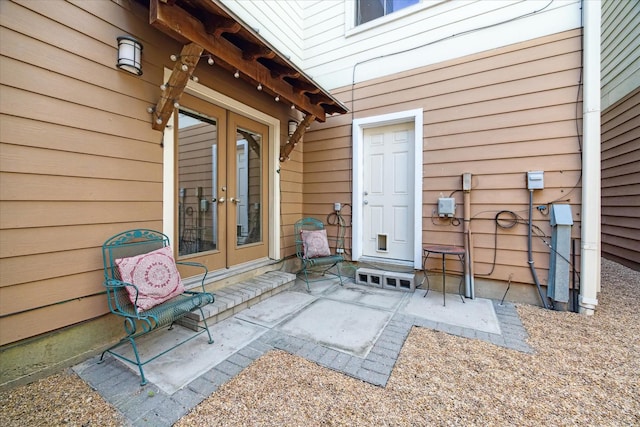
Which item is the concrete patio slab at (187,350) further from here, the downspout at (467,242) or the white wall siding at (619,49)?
the white wall siding at (619,49)

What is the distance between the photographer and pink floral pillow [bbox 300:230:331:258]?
3.52 m

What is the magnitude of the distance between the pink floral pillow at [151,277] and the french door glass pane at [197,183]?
58 centimetres

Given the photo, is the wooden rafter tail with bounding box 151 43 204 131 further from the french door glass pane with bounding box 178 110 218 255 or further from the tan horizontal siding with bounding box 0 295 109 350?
the tan horizontal siding with bounding box 0 295 109 350

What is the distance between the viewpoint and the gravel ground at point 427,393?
134 centimetres

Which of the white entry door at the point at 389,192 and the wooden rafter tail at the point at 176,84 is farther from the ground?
the wooden rafter tail at the point at 176,84

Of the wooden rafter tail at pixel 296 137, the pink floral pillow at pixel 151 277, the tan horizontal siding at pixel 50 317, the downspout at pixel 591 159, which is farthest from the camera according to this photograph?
the wooden rafter tail at pixel 296 137

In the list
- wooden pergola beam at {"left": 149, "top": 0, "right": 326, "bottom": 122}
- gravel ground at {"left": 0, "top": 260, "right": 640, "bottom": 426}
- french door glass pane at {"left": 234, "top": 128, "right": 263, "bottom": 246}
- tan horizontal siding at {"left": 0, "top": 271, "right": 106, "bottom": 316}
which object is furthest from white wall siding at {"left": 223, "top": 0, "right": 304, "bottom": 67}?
gravel ground at {"left": 0, "top": 260, "right": 640, "bottom": 426}

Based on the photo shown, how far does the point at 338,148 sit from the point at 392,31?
5.56 feet

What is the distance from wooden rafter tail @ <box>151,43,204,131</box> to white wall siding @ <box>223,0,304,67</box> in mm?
1499

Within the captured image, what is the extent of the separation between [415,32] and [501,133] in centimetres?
172

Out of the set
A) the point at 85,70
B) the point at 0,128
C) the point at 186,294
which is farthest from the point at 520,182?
the point at 0,128

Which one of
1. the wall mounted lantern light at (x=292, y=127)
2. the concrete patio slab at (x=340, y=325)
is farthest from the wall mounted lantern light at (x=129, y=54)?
the concrete patio slab at (x=340, y=325)

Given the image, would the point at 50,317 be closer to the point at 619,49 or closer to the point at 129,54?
the point at 129,54

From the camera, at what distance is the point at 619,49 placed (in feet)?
14.1
